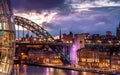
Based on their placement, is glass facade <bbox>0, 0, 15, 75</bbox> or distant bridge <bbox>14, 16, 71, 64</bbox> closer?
glass facade <bbox>0, 0, 15, 75</bbox>

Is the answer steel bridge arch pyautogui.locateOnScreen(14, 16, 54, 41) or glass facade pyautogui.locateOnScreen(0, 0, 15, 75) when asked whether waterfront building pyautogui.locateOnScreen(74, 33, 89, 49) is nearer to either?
steel bridge arch pyautogui.locateOnScreen(14, 16, 54, 41)

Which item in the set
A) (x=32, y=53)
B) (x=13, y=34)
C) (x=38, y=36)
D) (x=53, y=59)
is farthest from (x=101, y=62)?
(x=13, y=34)

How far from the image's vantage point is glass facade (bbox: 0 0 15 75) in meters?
14.5

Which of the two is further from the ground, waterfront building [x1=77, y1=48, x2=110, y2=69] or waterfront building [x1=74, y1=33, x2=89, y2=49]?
waterfront building [x1=74, y1=33, x2=89, y2=49]

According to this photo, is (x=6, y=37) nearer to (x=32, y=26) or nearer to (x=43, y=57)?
(x=32, y=26)

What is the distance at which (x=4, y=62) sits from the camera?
47.8 feet

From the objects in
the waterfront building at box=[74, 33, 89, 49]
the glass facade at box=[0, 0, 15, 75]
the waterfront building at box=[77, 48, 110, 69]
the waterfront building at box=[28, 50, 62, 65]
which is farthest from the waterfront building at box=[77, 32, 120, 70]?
the glass facade at box=[0, 0, 15, 75]

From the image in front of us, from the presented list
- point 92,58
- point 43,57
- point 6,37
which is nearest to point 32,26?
point 92,58

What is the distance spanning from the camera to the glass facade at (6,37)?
14.5 metres

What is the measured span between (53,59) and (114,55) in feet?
74.3

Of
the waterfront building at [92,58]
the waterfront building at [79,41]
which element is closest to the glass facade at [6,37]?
the waterfront building at [92,58]

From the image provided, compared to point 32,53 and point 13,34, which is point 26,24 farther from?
point 13,34

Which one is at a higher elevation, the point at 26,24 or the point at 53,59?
the point at 26,24

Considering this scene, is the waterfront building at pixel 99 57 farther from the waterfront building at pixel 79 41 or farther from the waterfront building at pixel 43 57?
the waterfront building at pixel 43 57
